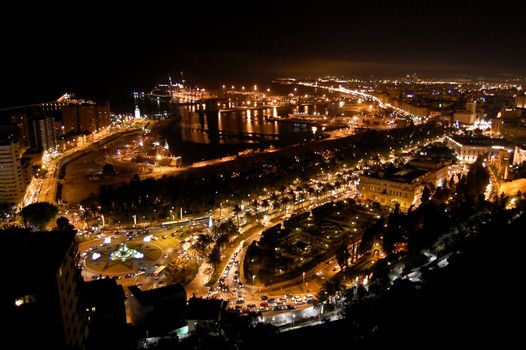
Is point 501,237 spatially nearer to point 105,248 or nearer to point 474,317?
point 474,317

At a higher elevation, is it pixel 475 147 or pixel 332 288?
pixel 475 147

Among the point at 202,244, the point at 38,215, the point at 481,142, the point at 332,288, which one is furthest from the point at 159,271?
the point at 481,142

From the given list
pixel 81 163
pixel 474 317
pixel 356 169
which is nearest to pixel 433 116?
pixel 356 169

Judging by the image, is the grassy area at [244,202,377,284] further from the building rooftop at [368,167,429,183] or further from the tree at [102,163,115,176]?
the tree at [102,163,115,176]

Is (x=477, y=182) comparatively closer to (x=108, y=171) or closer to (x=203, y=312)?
(x=203, y=312)

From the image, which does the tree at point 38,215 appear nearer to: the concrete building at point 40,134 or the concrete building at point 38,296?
the concrete building at point 38,296

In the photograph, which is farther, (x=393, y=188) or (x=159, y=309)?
(x=393, y=188)

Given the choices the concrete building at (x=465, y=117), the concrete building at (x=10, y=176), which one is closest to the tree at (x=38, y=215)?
the concrete building at (x=10, y=176)
